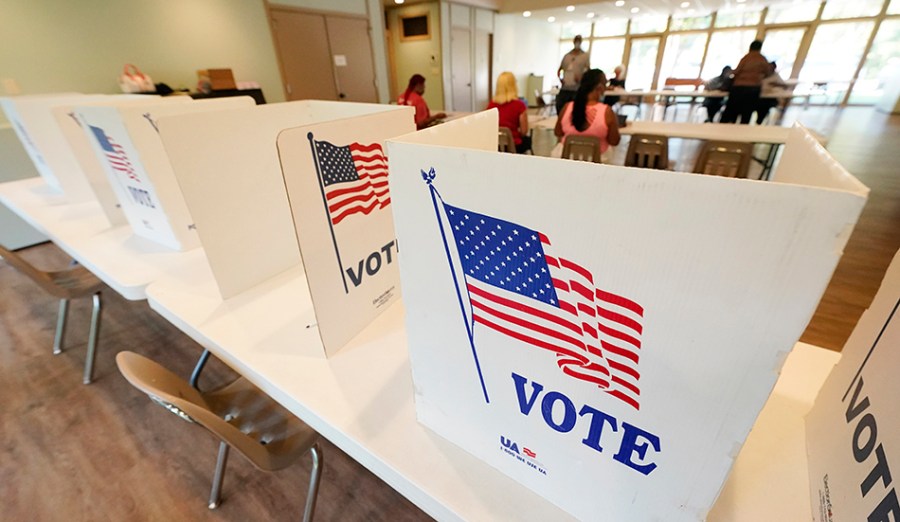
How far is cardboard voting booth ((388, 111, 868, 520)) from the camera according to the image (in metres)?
0.34

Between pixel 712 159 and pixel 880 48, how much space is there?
451 inches

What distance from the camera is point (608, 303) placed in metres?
0.43

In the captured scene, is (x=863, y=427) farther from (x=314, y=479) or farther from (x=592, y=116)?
(x=592, y=116)

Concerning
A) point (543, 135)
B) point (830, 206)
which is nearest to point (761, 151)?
point (543, 135)

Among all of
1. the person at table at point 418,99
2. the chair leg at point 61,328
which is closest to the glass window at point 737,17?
the person at table at point 418,99

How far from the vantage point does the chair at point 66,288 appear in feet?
5.44

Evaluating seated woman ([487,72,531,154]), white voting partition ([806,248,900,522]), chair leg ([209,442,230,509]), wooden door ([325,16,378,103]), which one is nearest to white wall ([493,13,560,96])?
wooden door ([325,16,378,103])

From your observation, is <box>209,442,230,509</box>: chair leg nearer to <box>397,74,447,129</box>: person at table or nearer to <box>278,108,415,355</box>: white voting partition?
<box>278,108,415,355</box>: white voting partition

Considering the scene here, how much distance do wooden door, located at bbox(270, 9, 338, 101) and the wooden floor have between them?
3.66 metres

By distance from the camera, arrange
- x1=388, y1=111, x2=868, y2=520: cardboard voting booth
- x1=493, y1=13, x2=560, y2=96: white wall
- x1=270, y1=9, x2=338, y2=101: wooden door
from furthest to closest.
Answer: x1=493, y1=13, x2=560, y2=96: white wall
x1=270, y1=9, x2=338, y2=101: wooden door
x1=388, y1=111, x2=868, y2=520: cardboard voting booth

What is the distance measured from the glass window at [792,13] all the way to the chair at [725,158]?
33.1ft

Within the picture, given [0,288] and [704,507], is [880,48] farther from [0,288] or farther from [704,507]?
[0,288]

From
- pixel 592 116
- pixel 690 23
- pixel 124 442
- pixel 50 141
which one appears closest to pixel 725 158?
pixel 592 116

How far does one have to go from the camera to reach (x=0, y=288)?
2725 millimetres
